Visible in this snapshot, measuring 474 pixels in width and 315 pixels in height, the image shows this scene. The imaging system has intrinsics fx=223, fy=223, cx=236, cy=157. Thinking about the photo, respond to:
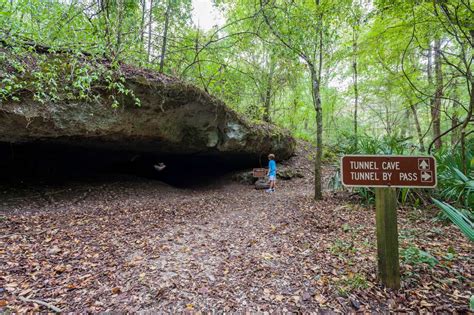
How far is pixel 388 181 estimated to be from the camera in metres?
2.15

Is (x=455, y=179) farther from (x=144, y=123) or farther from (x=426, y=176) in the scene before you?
(x=144, y=123)

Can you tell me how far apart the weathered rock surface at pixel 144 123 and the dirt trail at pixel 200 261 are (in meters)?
1.67

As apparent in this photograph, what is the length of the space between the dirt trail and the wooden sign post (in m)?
0.26

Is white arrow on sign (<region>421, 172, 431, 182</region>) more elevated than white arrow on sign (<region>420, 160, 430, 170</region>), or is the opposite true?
white arrow on sign (<region>420, 160, 430, 170</region>)

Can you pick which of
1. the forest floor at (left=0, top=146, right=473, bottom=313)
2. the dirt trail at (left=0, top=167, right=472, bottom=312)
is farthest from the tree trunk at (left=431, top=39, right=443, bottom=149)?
the dirt trail at (left=0, top=167, right=472, bottom=312)

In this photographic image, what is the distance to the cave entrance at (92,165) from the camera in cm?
632

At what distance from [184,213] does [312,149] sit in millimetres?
10125

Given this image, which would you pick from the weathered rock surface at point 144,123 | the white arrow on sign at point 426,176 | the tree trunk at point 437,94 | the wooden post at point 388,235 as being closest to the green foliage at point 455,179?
the tree trunk at point 437,94

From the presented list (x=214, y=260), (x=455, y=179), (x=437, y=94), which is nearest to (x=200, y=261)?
(x=214, y=260)

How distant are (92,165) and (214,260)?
7.47 metres

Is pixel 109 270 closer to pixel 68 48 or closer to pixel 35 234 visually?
pixel 35 234

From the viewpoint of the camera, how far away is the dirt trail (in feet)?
6.92

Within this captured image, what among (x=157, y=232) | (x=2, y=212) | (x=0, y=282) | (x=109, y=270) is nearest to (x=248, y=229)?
(x=157, y=232)

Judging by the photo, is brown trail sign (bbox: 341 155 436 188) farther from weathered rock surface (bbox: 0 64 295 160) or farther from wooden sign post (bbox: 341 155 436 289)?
weathered rock surface (bbox: 0 64 295 160)
